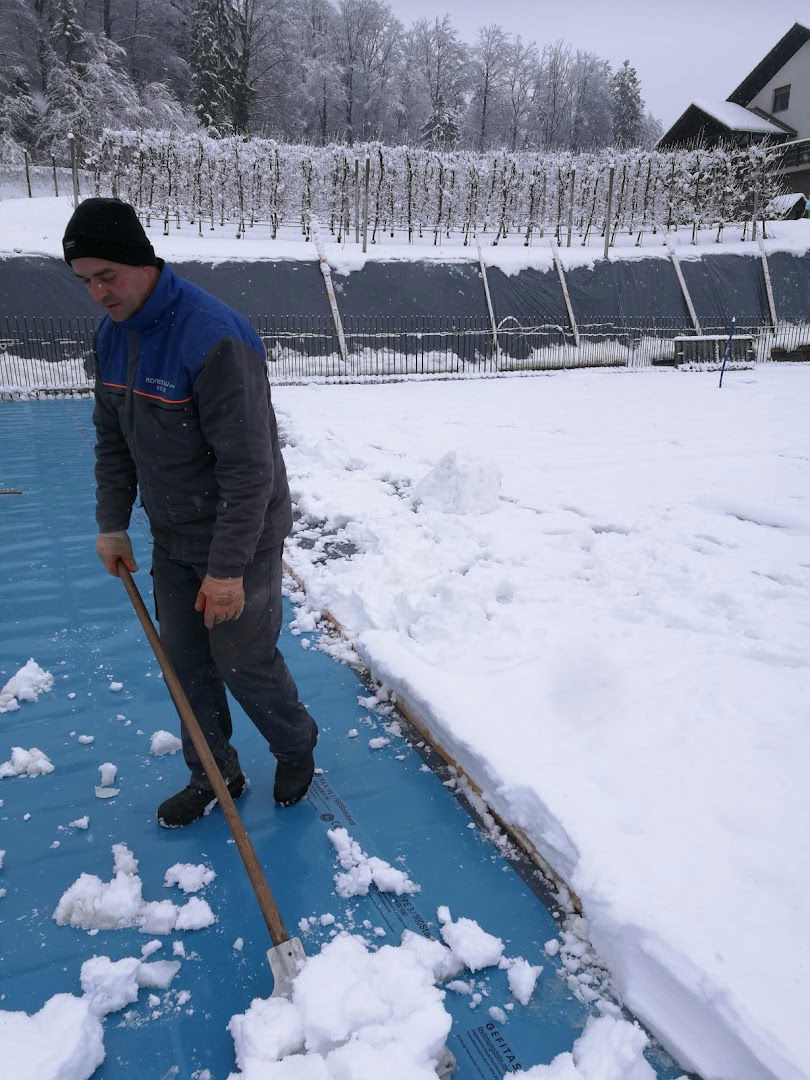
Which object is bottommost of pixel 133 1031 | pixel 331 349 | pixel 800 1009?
pixel 133 1031

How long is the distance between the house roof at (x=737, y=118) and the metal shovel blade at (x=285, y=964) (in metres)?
36.8

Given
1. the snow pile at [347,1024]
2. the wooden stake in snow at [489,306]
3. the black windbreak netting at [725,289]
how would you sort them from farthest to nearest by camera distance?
the black windbreak netting at [725,289]
the wooden stake in snow at [489,306]
the snow pile at [347,1024]

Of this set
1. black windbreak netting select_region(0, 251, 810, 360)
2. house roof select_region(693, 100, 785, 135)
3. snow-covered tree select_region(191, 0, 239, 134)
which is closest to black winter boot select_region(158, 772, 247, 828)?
black windbreak netting select_region(0, 251, 810, 360)

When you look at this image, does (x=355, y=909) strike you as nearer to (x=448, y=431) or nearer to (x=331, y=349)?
(x=448, y=431)

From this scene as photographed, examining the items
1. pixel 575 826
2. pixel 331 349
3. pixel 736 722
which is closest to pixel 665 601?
pixel 736 722

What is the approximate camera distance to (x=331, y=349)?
49.3 feet

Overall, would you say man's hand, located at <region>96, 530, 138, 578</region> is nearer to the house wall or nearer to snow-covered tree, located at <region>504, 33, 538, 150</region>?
the house wall

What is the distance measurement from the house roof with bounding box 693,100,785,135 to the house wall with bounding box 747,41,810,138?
64 cm

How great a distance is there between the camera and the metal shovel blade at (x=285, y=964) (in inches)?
65.1

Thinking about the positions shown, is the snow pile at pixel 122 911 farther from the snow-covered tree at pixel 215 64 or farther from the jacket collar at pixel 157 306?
the snow-covered tree at pixel 215 64

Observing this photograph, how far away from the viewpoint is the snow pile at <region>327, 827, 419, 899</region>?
208cm

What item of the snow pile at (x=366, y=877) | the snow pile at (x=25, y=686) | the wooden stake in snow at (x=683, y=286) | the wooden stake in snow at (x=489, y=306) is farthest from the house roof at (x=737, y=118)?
the snow pile at (x=366, y=877)

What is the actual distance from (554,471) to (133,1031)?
232 inches

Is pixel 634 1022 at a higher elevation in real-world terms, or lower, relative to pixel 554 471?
lower
